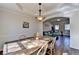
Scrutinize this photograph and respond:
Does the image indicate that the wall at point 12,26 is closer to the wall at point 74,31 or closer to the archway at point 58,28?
the archway at point 58,28

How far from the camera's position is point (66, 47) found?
1.82 metres

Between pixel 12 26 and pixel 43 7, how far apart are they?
67 cm

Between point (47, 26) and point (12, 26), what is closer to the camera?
point (12, 26)

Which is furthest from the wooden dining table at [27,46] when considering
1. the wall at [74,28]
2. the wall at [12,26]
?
the wall at [74,28]

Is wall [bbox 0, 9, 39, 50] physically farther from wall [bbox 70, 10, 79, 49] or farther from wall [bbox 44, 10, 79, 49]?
wall [bbox 70, 10, 79, 49]

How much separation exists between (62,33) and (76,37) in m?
0.28

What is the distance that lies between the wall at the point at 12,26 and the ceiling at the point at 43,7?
0.09 m

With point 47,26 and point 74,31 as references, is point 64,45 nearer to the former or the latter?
point 74,31

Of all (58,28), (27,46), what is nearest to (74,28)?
(58,28)

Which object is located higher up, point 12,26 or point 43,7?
point 43,7

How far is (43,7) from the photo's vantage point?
174 centimetres

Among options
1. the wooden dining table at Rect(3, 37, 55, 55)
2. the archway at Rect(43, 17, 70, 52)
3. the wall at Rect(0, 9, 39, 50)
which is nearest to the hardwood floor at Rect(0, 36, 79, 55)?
the archway at Rect(43, 17, 70, 52)
